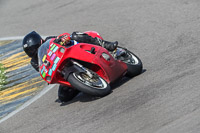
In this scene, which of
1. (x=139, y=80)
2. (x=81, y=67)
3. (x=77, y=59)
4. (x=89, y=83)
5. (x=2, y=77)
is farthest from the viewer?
(x=2, y=77)

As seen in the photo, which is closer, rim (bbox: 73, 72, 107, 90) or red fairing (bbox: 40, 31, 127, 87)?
rim (bbox: 73, 72, 107, 90)

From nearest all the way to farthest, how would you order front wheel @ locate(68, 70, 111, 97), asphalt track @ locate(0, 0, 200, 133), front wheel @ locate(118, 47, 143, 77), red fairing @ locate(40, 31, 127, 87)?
asphalt track @ locate(0, 0, 200, 133)
front wheel @ locate(68, 70, 111, 97)
red fairing @ locate(40, 31, 127, 87)
front wheel @ locate(118, 47, 143, 77)

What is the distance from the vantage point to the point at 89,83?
7.25 meters

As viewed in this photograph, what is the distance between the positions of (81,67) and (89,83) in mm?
335

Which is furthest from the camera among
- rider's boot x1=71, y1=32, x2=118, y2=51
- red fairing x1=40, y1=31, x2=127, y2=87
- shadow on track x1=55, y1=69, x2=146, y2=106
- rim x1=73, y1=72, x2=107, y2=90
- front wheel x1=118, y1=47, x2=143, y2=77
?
front wheel x1=118, y1=47, x2=143, y2=77

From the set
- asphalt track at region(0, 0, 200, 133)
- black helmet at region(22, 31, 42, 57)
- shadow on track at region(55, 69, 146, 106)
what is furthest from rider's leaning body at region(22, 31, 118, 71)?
asphalt track at region(0, 0, 200, 133)

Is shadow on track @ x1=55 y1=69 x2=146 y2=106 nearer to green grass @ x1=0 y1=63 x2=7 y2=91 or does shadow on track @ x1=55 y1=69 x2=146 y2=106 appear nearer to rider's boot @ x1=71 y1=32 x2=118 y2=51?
rider's boot @ x1=71 y1=32 x2=118 y2=51

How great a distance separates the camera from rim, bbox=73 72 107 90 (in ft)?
23.8

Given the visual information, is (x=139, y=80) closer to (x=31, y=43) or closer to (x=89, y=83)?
(x=89, y=83)

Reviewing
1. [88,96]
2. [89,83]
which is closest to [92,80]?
[89,83]

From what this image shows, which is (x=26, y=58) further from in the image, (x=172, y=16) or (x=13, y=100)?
(x=172, y=16)

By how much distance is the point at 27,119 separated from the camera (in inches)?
311

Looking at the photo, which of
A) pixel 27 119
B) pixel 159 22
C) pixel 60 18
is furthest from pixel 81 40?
pixel 60 18

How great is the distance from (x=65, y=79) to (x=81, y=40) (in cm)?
98
